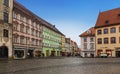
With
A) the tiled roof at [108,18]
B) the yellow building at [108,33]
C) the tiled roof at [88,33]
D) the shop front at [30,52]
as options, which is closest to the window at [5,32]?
the shop front at [30,52]

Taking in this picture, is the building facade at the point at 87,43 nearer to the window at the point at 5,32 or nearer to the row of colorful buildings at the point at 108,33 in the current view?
the row of colorful buildings at the point at 108,33

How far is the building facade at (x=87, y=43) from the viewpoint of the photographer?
87.2 meters

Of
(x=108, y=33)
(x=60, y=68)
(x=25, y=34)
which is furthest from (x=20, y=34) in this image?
(x=60, y=68)

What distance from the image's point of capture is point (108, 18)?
6994 centimetres

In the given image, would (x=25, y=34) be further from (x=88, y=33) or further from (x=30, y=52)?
(x=88, y=33)

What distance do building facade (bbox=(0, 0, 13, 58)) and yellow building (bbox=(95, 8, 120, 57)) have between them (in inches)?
1243

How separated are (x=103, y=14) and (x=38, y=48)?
24879 millimetres

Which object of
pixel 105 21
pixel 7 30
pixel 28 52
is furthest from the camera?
pixel 105 21

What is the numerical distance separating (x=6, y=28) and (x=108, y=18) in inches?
1392

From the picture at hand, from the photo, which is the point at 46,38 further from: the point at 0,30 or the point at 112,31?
the point at 0,30

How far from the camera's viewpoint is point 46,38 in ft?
274

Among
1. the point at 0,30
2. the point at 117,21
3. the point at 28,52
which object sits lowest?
the point at 28,52

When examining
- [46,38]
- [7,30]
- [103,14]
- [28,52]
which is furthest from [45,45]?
[7,30]

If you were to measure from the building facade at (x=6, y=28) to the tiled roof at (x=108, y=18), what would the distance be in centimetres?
3189
